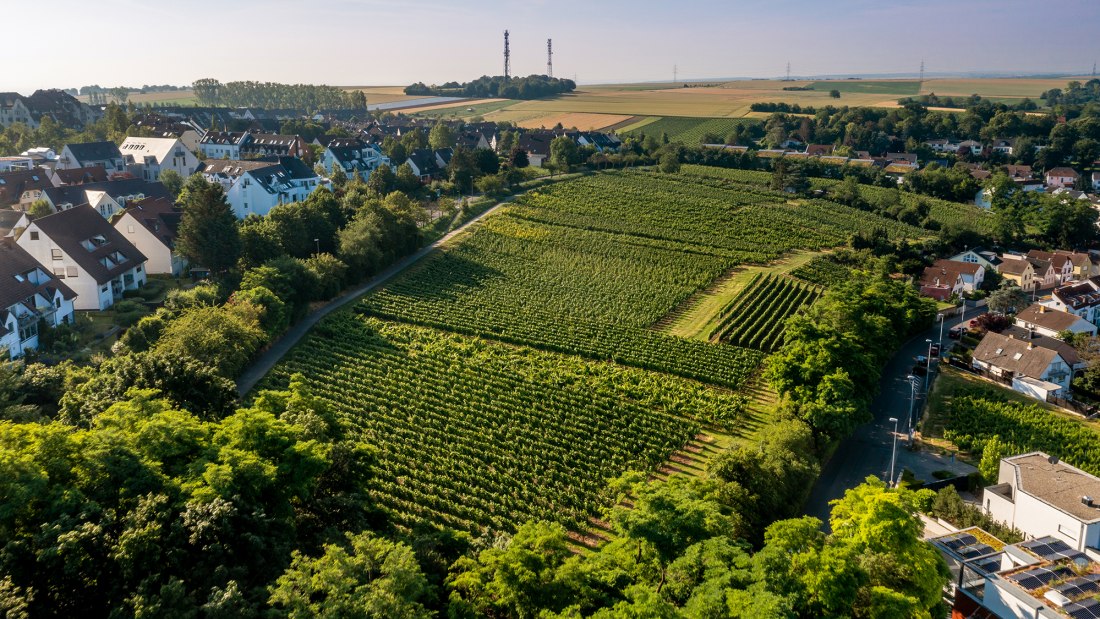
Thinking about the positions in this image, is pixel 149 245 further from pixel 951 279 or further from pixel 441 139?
pixel 441 139

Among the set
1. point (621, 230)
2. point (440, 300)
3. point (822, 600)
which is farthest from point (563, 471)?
point (621, 230)

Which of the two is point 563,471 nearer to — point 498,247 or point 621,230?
point 498,247

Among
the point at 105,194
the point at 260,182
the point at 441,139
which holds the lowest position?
the point at 105,194

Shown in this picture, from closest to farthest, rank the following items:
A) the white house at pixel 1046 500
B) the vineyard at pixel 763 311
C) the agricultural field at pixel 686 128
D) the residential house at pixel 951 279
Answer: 1. the white house at pixel 1046 500
2. the vineyard at pixel 763 311
3. the residential house at pixel 951 279
4. the agricultural field at pixel 686 128

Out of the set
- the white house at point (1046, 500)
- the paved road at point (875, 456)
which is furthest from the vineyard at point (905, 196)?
the white house at point (1046, 500)

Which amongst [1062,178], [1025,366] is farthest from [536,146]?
[1025,366]

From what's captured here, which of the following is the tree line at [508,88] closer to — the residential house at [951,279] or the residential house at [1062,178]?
the residential house at [1062,178]
